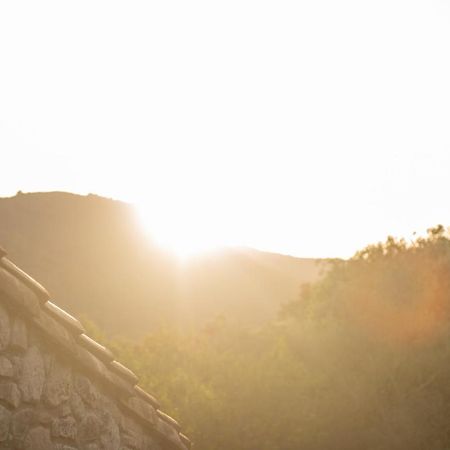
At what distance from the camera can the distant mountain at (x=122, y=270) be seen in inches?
1684

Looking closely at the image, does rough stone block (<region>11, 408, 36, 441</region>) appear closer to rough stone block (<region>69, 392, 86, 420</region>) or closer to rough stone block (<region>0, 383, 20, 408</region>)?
rough stone block (<region>0, 383, 20, 408</region>)

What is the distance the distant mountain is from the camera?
4278 cm

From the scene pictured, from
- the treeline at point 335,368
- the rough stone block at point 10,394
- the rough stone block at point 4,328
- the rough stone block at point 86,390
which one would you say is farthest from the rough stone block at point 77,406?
the treeline at point 335,368

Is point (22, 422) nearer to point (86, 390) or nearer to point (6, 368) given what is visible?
point (6, 368)

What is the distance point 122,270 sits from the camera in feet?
163

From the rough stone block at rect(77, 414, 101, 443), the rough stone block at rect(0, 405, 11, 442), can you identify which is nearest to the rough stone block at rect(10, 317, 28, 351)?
the rough stone block at rect(0, 405, 11, 442)

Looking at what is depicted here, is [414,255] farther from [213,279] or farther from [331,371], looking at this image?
[213,279]

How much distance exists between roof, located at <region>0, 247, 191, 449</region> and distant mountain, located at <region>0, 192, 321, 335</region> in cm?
3399

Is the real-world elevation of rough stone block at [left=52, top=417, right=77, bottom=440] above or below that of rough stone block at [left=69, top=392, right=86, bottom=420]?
below

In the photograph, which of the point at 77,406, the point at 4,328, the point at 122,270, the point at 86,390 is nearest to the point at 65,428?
the point at 77,406

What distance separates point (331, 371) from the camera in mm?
12086

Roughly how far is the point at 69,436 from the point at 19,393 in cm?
55

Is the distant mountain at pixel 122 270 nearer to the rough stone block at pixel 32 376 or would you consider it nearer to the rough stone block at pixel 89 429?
the rough stone block at pixel 89 429

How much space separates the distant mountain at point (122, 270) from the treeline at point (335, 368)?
931 inches
